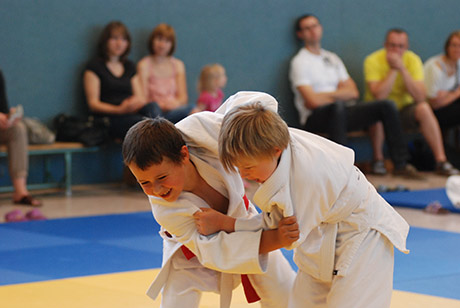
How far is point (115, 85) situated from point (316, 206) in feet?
16.8

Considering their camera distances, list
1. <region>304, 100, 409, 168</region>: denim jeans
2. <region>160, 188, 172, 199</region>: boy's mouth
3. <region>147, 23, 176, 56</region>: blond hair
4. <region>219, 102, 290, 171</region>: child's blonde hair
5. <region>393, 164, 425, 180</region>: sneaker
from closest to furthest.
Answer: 1. <region>219, 102, 290, 171</region>: child's blonde hair
2. <region>160, 188, 172, 199</region>: boy's mouth
3. <region>147, 23, 176, 56</region>: blond hair
4. <region>304, 100, 409, 168</region>: denim jeans
5. <region>393, 164, 425, 180</region>: sneaker

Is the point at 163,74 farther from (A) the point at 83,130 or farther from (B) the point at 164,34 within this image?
(A) the point at 83,130

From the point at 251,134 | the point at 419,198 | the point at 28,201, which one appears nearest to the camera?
the point at 251,134

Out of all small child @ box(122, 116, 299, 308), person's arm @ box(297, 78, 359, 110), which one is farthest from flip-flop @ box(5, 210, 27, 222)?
person's arm @ box(297, 78, 359, 110)

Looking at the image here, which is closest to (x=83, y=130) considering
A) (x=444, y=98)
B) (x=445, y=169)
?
(x=445, y=169)

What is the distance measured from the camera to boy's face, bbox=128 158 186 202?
257cm

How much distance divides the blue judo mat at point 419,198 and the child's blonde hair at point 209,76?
2.12 metres

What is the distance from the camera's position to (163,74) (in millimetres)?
7625

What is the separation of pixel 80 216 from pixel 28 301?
2.46 metres

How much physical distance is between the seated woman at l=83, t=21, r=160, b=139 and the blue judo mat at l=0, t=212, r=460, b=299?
1.57m

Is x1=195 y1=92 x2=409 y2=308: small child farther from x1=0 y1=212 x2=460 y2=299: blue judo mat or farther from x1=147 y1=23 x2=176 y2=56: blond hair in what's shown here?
x1=147 y1=23 x2=176 y2=56: blond hair

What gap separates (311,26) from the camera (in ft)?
27.8

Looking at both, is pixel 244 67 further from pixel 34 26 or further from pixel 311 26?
pixel 34 26

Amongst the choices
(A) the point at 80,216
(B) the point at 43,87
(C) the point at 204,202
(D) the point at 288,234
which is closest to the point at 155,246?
(A) the point at 80,216
